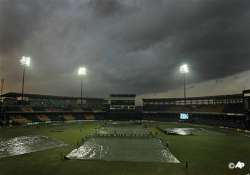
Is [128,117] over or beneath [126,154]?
over

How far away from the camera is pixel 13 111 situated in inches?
2596

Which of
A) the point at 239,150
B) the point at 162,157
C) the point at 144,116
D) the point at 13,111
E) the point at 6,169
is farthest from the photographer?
the point at 144,116

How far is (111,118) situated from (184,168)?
7201cm

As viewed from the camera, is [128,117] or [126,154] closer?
[126,154]

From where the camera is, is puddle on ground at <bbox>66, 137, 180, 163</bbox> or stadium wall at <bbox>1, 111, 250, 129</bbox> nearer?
puddle on ground at <bbox>66, 137, 180, 163</bbox>

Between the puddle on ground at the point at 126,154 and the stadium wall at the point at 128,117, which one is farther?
the stadium wall at the point at 128,117

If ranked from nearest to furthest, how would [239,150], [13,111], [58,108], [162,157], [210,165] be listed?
1. [210,165]
2. [162,157]
3. [239,150]
4. [13,111]
5. [58,108]

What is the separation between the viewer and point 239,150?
25844 mm

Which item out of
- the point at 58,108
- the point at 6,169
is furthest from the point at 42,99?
the point at 6,169

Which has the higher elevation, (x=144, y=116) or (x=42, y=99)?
(x=42, y=99)

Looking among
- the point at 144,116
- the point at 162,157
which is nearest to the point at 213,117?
the point at 144,116

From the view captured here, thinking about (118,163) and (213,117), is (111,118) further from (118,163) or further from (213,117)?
(118,163)

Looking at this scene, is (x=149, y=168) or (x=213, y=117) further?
(x=213, y=117)

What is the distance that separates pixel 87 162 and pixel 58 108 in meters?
69.1
